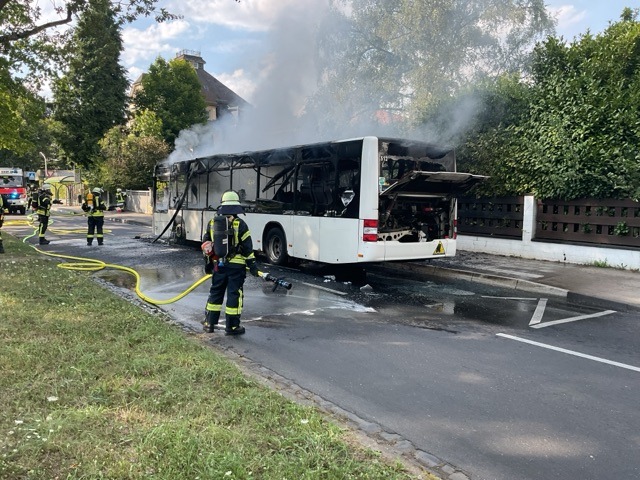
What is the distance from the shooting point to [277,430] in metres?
3.20

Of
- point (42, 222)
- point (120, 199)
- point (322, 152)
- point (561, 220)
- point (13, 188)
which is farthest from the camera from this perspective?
point (120, 199)

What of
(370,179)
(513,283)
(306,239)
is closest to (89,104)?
(306,239)

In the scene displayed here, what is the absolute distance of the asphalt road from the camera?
3260 mm

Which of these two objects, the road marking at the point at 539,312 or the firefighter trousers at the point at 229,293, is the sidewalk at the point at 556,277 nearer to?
the road marking at the point at 539,312


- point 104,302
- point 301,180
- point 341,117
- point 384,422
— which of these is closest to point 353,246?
point 301,180

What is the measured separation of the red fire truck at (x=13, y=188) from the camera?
1227 inches

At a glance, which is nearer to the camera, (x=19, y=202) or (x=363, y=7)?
(x=363, y=7)

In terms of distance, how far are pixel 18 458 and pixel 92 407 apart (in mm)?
678

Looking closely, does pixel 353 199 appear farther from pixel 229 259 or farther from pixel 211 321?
pixel 211 321

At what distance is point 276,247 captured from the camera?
439 inches

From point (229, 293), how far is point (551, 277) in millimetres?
6678

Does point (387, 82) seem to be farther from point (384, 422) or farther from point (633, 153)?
point (384, 422)

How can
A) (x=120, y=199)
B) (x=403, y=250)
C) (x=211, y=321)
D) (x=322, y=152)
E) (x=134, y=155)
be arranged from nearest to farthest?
(x=211, y=321), (x=403, y=250), (x=322, y=152), (x=134, y=155), (x=120, y=199)

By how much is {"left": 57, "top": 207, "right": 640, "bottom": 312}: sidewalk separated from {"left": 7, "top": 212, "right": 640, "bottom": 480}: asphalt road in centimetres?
49
